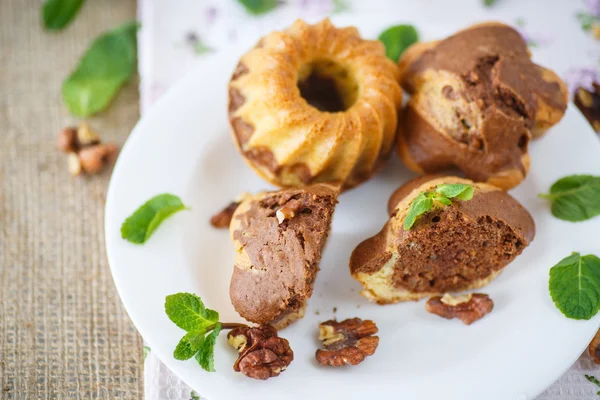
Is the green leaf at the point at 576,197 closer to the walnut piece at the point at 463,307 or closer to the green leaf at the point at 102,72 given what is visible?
the walnut piece at the point at 463,307

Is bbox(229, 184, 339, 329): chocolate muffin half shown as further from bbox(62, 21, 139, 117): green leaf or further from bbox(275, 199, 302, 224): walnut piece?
bbox(62, 21, 139, 117): green leaf

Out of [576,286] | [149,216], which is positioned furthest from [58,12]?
[576,286]

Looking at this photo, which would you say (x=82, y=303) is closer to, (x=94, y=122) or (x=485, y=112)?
(x=94, y=122)

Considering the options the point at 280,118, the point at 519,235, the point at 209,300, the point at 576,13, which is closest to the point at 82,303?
the point at 209,300

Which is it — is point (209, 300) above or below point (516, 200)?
below

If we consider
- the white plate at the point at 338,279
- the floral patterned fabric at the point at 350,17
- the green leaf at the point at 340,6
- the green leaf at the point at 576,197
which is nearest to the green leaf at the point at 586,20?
the floral patterned fabric at the point at 350,17

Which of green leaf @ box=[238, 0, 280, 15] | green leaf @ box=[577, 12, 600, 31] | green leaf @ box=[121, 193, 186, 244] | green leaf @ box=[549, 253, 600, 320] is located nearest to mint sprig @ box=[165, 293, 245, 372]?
green leaf @ box=[121, 193, 186, 244]
